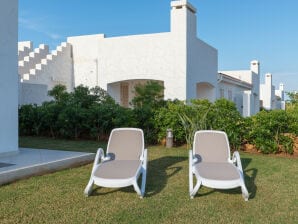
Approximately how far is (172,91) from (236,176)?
11990 millimetres

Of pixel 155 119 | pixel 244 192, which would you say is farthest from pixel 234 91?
pixel 244 192

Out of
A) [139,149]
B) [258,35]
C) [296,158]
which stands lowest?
[296,158]

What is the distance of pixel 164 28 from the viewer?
61.2ft

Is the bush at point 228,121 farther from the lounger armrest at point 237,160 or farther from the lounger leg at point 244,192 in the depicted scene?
the lounger leg at point 244,192

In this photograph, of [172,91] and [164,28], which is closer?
[172,91]

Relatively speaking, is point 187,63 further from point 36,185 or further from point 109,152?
point 36,185

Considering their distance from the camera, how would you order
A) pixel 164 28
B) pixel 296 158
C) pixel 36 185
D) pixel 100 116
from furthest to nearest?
pixel 164 28
pixel 100 116
pixel 296 158
pixel 36 185

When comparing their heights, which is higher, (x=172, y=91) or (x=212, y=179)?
(x=172, y=91)

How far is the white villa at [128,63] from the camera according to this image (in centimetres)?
1697

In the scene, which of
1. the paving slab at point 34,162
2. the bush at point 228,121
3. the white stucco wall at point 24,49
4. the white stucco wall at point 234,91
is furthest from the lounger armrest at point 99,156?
the white stucco wall at point 234,91

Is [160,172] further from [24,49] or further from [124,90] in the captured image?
[24,49]

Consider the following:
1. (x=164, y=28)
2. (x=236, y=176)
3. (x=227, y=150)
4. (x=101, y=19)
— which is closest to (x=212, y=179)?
(x=236, y=176)

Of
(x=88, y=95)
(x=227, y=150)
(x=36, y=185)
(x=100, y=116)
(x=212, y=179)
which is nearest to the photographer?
(x=212, y=179)

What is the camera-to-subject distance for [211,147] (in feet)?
22.2
